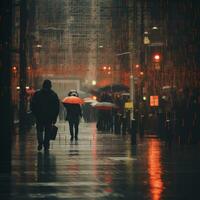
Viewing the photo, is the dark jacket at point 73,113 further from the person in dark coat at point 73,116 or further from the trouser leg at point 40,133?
the trouser leg at point 40,133

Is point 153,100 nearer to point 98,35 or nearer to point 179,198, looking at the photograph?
point 179,198

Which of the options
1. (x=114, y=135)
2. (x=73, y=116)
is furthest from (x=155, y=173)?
(x=114, y=135)

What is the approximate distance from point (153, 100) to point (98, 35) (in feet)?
182

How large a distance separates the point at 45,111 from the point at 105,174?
8510mm

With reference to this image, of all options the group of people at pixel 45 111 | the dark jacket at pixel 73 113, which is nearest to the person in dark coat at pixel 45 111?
the group of people at pixel 45 111

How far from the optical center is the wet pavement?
13.2 m

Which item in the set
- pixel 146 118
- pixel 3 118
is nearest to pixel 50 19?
pixel 146 118

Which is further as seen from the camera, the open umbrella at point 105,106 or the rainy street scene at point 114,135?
the open umbrella at point 105,106

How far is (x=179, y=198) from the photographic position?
1259 cm

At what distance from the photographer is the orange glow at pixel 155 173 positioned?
13.4 meters

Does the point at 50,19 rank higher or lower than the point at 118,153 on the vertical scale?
higher

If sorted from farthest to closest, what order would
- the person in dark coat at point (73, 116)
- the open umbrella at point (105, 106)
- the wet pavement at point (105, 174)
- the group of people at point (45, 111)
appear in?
the open umbrella at point (105, 106) → the person in dark coat at point (73, 116) → the group of people at point (45, 111) → the wet pavement at point (105, 174)

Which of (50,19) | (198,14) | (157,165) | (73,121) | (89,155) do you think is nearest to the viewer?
(157,165)

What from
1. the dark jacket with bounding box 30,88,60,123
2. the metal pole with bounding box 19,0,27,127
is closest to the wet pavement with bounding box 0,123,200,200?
the dark jacket with bounding box 30,88,60,123
